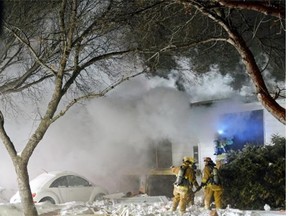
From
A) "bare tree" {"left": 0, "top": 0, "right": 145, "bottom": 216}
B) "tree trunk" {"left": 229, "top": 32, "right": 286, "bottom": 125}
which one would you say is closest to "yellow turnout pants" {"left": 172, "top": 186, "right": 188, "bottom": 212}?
"bare tree" {"left": 0, "top": 0, "right": 145, "bottom": 216}

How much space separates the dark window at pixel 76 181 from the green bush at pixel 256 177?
3901 millimetres

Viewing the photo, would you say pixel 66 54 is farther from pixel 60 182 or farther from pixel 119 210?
pixel 60 182

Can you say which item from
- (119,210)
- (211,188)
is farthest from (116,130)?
(211,188)

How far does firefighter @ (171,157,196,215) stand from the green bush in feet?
3.13

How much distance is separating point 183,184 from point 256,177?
1.55m

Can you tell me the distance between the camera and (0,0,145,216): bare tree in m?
6.87

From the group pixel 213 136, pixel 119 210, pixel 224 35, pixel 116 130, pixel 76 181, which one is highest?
pixel 224 35

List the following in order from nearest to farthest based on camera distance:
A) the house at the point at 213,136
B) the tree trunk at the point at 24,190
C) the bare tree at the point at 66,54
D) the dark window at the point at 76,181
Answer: the bare tree at the point at 66,54, the tree trunk at the point at 24,190, the house at the point at 213,136, the dark window at the point at 76,181

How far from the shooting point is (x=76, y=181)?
10.4m

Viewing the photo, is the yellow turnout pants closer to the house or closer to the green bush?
the green bush

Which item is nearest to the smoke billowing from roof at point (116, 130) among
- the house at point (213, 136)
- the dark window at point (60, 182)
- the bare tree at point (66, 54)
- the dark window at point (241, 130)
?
the house at point (213, 136)

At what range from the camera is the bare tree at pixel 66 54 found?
22.5 ft

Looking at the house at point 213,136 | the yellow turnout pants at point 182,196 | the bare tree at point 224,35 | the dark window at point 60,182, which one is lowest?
the yellow turnout pants at point 182,196

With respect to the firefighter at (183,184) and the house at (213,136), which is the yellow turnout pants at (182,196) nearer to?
the firefighter at (183,184)
